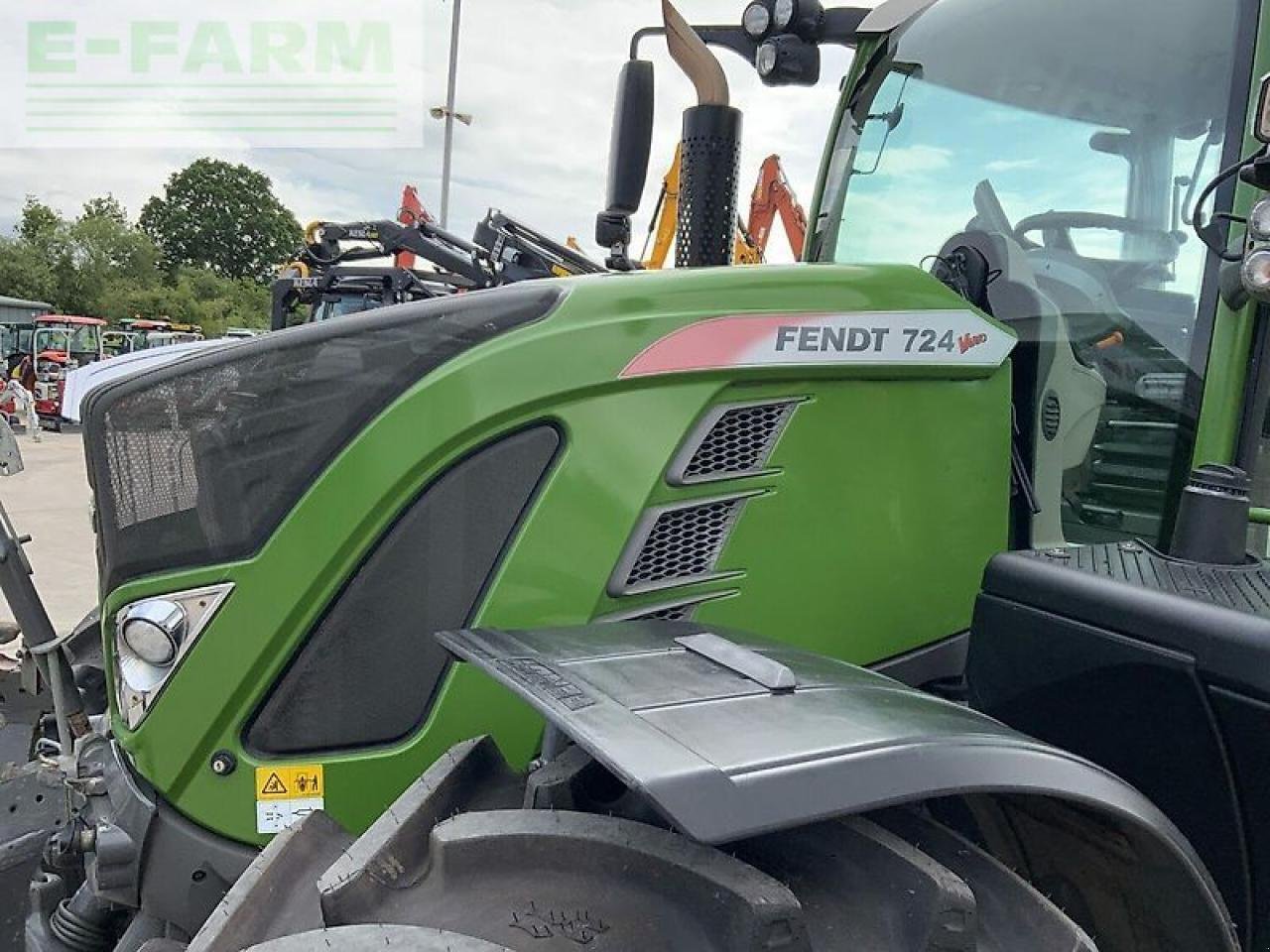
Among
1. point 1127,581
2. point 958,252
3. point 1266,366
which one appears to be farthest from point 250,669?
point 1266,366

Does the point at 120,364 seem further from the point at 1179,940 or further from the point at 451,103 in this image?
the point at 451,103

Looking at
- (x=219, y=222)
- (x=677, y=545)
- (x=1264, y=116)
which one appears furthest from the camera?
(x=219, y=222)

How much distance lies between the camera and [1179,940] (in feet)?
4.41

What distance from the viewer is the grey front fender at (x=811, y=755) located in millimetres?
1003

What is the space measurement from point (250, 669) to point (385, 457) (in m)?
0.37

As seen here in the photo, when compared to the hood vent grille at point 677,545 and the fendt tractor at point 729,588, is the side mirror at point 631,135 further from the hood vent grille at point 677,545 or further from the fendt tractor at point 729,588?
the hood vent grille at point 677,545

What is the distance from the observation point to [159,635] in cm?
154

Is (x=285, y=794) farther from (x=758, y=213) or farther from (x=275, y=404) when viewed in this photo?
(x=758, y=213)

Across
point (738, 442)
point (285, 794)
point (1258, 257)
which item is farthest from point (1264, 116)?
point (285, 794)

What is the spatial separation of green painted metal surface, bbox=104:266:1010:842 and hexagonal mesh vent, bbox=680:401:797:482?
24 millimetres

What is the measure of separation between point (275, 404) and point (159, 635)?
14.8 inches

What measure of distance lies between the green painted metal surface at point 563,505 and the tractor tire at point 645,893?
33 cm

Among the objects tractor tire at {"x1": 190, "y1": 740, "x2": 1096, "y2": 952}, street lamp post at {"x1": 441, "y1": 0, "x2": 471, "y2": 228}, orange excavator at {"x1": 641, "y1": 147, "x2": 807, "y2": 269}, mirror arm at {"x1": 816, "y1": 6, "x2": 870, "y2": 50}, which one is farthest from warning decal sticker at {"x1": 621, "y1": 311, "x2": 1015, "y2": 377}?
street lamp post at {"x1": 441, "y1": 0, "x2": 471, "y2": 228}

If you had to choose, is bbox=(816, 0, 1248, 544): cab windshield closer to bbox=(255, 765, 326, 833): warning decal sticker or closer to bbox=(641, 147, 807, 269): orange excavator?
bbox=(255, 765, 326, 833): warning decal sticker
